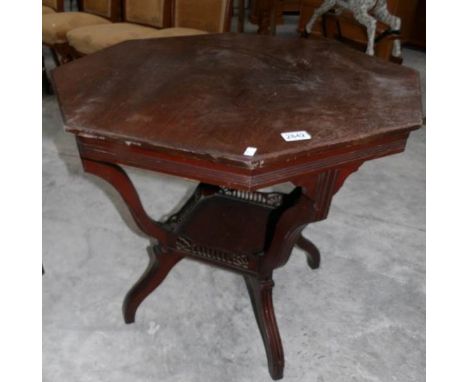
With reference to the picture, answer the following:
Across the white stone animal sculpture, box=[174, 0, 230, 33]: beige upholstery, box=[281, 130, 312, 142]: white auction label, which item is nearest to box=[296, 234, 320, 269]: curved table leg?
box=[281, 130, 312, 142]: white auction label

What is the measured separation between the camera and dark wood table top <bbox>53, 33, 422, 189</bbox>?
3.20ft

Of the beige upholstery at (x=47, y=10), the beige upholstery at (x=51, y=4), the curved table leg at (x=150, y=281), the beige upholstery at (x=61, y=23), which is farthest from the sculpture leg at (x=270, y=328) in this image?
the beige upholstery at (x=51, y=4)

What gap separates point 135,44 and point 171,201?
922 mm

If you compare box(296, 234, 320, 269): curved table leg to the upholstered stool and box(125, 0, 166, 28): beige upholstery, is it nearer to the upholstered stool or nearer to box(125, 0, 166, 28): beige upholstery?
the upholstered stool

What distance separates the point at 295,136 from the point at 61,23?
9.79 ft

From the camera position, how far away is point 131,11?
3420 mm

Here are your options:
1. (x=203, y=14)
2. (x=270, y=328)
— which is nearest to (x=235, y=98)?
(x=270, y=328)

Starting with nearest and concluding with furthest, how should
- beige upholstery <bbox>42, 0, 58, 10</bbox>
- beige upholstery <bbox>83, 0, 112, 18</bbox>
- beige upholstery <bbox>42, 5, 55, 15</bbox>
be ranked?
1. beige upholstery <bbox>83, 0, 112, 18</bbox>
2. beige upholstery <bbox>42, 5, 55, 15</bbox>
3. beige upholstery <bbox>42, 0, 58, 10</bbox>

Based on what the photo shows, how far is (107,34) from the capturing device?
10.0 ft

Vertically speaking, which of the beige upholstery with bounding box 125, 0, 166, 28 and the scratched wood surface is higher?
the scratched wood surface

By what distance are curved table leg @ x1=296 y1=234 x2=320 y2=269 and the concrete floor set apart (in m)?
0.04

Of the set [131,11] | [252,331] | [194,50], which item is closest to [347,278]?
[252,331]

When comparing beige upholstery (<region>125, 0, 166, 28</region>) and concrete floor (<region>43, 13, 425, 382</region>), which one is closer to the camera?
concrete floor (<region>43, 13, 425, 382</region>)

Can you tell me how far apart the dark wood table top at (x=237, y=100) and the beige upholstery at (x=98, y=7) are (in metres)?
2.21
